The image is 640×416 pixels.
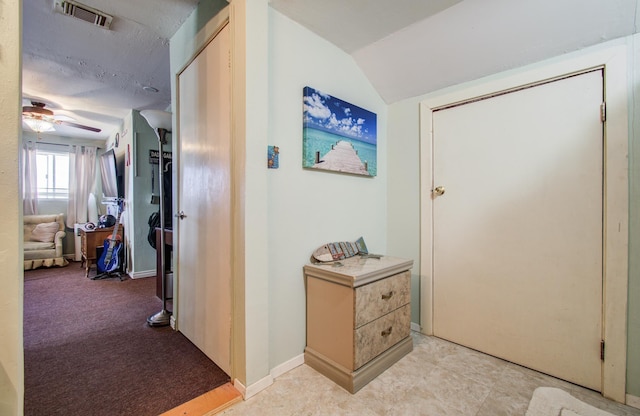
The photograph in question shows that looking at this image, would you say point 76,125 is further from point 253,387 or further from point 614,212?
point 614,212

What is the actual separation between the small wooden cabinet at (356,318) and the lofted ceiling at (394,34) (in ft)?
4.82

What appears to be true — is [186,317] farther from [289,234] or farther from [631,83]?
[631,83]

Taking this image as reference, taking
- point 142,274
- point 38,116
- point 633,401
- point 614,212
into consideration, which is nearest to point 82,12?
point 38,116

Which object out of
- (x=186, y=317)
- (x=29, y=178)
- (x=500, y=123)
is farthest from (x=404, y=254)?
(x=29, y=178)

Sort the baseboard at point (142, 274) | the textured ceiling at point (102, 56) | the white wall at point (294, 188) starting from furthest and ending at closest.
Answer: the baseboard at point (142, 274), the textured ceiling at point (102, 56), the white wall at point (294, 188)

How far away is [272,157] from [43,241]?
18.3 feet

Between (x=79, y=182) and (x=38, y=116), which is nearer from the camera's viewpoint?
(x=38, y=116)

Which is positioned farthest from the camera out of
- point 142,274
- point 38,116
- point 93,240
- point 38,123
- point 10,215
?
point 93,240

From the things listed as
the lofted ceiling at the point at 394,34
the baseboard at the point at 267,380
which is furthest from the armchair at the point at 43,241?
the baseboard at the point at 267,380

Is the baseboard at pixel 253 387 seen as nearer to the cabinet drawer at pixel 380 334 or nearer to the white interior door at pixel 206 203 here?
the white interior door at pixel 206 203

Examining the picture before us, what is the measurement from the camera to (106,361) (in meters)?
1.75

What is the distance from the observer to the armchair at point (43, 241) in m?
4.32

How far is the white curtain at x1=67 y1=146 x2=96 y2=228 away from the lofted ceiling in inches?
125

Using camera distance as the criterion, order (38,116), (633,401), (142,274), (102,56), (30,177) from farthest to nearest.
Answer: (30,177), (142,274), (38,116), (102,56), (633,401)
